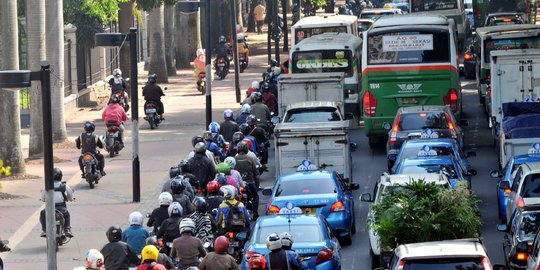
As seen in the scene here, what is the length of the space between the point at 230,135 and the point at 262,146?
738mm

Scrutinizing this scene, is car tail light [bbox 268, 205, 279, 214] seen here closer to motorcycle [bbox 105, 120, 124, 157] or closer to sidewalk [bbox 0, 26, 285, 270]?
sidewalk [bbox 0, 26, 285, 270]

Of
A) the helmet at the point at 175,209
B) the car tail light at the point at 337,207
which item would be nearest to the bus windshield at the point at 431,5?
the car tail light at the point at 337,207

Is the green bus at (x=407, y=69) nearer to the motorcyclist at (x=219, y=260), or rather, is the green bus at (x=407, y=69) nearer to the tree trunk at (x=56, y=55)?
the tree trunk at (x=56, y=55)

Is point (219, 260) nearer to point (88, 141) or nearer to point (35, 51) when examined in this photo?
point (88, 141)

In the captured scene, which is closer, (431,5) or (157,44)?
(157,44)

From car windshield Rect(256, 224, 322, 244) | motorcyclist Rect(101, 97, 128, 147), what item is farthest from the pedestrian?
car windshield Rect(256, 224, 322, 244)

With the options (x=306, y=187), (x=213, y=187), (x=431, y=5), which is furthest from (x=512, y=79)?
(x=431, y=5)

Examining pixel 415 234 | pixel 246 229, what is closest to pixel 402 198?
pixel 415 234

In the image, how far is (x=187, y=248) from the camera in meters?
20.0

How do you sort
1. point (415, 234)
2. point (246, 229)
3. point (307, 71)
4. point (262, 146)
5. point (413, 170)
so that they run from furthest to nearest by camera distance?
point (307, 71)
point (262, 146)
point (413, 170)
point (246, 229)
point (415, 234)

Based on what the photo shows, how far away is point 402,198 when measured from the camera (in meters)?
20.2

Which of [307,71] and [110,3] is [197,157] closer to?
[307,71]

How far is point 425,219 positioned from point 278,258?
236cm

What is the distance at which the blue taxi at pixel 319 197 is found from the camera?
24109mm
